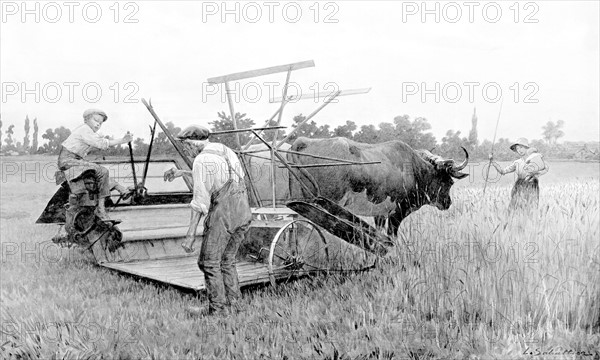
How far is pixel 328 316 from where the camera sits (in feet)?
15.2

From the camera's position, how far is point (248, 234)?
21.7 feet

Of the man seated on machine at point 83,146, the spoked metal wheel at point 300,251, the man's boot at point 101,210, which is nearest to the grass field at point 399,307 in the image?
the spoked metal wheel at point 300,251

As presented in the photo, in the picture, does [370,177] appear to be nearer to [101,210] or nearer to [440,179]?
[440,179]

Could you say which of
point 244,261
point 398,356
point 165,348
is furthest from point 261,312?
point 244,261

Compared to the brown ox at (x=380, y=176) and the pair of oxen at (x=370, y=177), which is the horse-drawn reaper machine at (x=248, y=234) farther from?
the brown ox at (x=380, y=176)

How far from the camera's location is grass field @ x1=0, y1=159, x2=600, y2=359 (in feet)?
13.1

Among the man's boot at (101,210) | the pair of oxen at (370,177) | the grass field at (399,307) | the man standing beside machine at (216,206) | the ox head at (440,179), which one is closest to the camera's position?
the grass field at (399,307)

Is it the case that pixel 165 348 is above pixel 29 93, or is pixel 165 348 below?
below

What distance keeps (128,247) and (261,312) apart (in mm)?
2587

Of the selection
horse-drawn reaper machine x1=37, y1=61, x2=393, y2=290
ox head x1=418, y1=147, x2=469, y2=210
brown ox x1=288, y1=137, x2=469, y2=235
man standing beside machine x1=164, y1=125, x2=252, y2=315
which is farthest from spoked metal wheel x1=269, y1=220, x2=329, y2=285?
ox head x1=418, y1=147, x2=469, y2=210

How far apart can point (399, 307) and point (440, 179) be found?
438 centimetres

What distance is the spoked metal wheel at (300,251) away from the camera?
18.8 ft

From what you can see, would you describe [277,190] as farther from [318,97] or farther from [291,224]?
[291,224]
